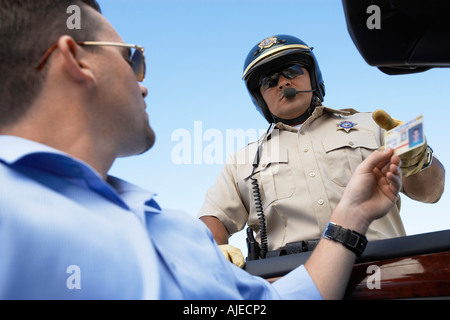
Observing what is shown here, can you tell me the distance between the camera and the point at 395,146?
4.47 feet

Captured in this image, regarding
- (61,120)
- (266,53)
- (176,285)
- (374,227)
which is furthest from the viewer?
(266,53)

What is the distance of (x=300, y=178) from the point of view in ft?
8.38

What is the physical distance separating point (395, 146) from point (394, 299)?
1.55 ft

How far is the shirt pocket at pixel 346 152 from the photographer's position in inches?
98.7

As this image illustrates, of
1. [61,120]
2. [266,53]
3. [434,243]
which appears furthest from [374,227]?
[61,120]

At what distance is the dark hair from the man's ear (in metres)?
0.05

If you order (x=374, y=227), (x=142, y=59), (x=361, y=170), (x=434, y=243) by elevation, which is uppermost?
(x=142, y=59)

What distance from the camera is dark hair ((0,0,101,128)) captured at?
1.20m

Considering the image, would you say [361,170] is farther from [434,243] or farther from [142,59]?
[142,59]

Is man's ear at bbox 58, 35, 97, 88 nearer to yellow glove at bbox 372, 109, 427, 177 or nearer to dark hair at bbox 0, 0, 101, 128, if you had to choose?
dark hair at bbox 0, 0, 101, 128

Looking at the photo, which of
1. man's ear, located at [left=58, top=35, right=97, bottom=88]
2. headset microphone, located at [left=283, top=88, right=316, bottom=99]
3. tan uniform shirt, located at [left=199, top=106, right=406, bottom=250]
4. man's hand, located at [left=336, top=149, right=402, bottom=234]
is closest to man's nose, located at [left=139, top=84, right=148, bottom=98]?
man's ear, located at [left=58, top=35, right=97, bottom=88]

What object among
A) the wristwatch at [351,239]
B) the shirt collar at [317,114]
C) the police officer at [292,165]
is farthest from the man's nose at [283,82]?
the wristwatch at [351,239]

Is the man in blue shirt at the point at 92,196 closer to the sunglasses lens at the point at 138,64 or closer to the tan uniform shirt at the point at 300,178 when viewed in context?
the sunglasses lens at the point at 138,64

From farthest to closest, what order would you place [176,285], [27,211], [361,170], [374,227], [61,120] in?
[374,227], [361,170], [61,120], [176,285], [27,211]
